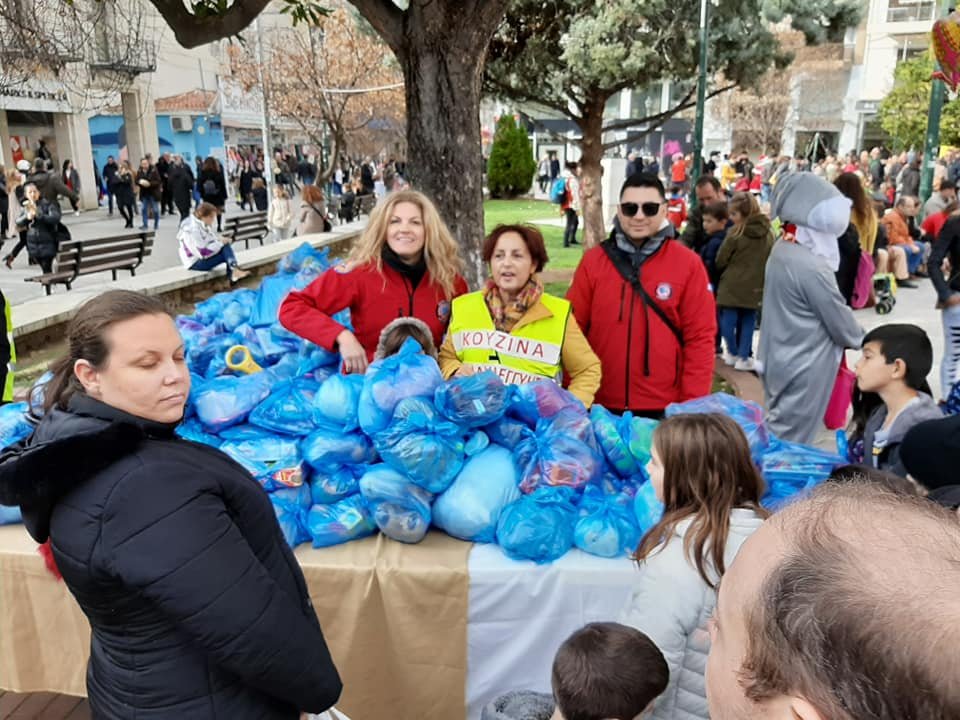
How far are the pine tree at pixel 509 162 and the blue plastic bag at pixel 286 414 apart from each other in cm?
2657

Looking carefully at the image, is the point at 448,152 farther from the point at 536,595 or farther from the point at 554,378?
the point at 536,595

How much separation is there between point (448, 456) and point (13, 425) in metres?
1.73

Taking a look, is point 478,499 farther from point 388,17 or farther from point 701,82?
point 701,82

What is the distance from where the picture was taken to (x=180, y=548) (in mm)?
1334

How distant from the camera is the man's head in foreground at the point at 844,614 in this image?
563 mm

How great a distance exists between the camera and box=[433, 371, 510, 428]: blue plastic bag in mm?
2625

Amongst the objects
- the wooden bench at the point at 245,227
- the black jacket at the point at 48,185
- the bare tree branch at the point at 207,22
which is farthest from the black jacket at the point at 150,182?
the bare tree branch at the point at 207,22

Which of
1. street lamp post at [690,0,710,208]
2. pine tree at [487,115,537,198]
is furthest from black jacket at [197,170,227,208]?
street lamp post at [690,0,710,208]

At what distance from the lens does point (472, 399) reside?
8.62ft

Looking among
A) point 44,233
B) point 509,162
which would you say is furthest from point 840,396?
point 509,162

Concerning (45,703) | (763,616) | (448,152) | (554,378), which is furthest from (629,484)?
(448,152)

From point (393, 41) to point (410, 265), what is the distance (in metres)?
3.24

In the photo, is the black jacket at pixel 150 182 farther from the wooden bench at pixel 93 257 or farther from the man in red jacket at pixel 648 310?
the man in red jacket at pixel 648 310

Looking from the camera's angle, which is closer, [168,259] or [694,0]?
[694,0]
